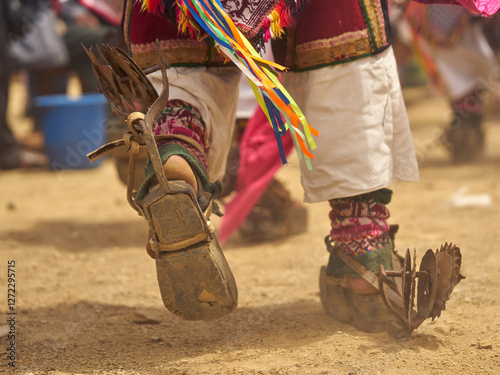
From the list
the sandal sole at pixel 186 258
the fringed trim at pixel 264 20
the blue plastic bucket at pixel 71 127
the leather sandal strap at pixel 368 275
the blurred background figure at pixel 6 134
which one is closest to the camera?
the sandal sole at pixel 186 258

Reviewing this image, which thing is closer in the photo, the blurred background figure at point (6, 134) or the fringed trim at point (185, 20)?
the fringed trim at point (185, 20)

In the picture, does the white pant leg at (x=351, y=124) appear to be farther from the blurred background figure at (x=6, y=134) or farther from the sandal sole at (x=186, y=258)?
the blurred background figure at (x=6, y=134)

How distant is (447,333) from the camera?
1594 millimetres

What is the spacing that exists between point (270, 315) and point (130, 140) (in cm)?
71

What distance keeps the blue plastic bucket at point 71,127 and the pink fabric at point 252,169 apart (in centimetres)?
207

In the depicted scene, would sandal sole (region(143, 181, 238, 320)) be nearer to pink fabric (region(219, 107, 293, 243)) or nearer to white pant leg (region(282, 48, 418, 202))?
white pant leg (region(282, 48, 418, 202))

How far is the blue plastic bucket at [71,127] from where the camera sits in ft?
14.3

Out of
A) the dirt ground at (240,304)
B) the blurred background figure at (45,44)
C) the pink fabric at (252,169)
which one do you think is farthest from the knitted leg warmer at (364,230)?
the blurred background figure at (45,44)

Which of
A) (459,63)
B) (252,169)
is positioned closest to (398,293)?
(252,169)

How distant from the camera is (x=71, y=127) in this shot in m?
4.41

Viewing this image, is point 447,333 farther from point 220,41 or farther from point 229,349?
point 220,41

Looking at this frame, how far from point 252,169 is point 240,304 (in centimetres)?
75

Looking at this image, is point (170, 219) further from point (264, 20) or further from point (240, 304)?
point (240, 304)

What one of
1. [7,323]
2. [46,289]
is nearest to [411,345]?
[7,323]
